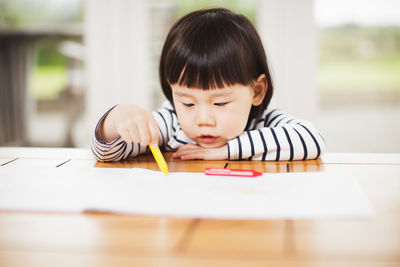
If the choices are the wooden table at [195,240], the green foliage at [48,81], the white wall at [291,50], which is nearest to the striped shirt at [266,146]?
the wooden table at [195,240]

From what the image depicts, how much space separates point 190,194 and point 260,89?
51 cm

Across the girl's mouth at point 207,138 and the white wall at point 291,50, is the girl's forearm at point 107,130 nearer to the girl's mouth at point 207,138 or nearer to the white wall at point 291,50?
→ the girl's mouth at point 207,138

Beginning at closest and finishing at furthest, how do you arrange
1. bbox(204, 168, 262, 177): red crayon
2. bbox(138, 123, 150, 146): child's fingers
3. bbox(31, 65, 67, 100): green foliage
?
bbox(204, 168, 262, 177): red crayon
bbox(138, 123, 150, 146): child's fingers
bbox(31, 65, 67, 100): green foliage

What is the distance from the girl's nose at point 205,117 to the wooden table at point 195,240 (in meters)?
0.40

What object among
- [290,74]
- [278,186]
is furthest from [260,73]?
[290,74]

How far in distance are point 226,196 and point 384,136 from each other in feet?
6.83

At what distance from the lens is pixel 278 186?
0.56m

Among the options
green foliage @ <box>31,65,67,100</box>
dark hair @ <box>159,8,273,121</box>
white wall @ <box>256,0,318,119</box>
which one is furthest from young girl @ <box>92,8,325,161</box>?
green foliage @ <box>31,65,67,100</box>

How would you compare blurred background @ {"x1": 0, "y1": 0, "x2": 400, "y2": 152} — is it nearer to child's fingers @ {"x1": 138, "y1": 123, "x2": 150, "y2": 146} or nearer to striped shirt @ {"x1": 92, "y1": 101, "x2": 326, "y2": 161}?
striped shirt @ {"x1": 92, "y1": 101, "x2": 326, "y2": 161}

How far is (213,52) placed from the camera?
853 mm

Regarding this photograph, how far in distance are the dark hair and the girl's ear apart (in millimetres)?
11

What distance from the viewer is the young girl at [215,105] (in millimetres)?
805

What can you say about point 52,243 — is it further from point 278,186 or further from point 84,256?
point 278,186

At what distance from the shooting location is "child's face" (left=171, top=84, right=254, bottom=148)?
2.75 ft
